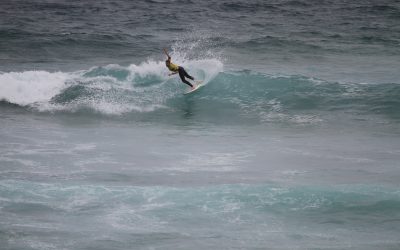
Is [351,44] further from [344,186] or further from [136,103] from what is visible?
[344,186]

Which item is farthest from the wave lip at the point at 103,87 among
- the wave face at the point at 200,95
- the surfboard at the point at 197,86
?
the surfboard at the point at 197,86

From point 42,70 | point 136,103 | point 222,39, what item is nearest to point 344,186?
point 136,103

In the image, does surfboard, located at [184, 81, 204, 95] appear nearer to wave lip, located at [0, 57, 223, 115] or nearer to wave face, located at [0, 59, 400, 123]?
wave face, located at [0, 59, 400, 123]

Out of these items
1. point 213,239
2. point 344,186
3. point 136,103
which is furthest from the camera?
point 136,103

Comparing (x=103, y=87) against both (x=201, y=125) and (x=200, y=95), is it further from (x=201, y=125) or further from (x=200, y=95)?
(x=201, y=125)

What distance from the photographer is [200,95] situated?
25344mm

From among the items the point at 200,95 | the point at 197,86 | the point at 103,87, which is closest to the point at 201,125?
the point at 197,86

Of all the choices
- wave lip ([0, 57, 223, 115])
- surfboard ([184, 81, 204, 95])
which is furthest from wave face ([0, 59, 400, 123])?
surfboard ([184, 81, 204, 95])

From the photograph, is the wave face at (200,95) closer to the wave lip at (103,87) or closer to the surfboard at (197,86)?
the wave lip at (103,87)

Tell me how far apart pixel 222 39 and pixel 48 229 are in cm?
2095

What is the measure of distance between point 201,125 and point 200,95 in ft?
12.1

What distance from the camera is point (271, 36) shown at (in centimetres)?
3228

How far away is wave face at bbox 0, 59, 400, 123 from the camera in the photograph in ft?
75.4

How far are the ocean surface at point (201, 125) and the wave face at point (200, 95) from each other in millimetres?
77
